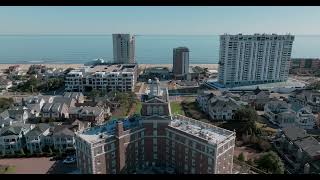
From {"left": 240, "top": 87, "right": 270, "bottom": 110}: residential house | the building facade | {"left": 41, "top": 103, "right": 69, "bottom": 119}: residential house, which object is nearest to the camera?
{"left": 41, "top": 103, "right": 69, "bottom": 119}: residential house

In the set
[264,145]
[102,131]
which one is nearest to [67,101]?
[102,131]

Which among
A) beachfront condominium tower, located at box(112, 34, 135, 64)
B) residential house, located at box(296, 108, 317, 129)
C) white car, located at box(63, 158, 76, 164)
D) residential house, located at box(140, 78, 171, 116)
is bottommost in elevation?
white car, located at box(63, 158, 76, 164)

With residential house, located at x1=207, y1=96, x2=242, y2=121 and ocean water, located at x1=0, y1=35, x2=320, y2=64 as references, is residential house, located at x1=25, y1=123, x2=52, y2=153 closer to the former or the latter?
residential house, located at x1=207, y1=96, x2=242, y2=121

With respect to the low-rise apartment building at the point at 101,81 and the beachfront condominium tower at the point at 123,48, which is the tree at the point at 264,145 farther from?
the beachfront condominium tower at the point at 123,48

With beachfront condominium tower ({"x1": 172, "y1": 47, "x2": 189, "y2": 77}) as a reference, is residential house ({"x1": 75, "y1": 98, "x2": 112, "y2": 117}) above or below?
below

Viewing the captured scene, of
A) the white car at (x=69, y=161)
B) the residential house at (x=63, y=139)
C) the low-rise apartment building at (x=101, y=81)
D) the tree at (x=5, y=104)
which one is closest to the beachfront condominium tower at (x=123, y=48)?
the low-rise apartment building at (x=101, y=81)

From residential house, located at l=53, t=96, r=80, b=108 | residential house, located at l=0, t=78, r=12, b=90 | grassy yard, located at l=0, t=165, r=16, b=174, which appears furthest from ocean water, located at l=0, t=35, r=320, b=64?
grassy yard, located at l=0, t=165, r=16, b=174

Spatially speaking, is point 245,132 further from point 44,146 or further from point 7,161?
point 7,161

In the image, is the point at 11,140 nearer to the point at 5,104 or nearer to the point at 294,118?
the point at 5,104
